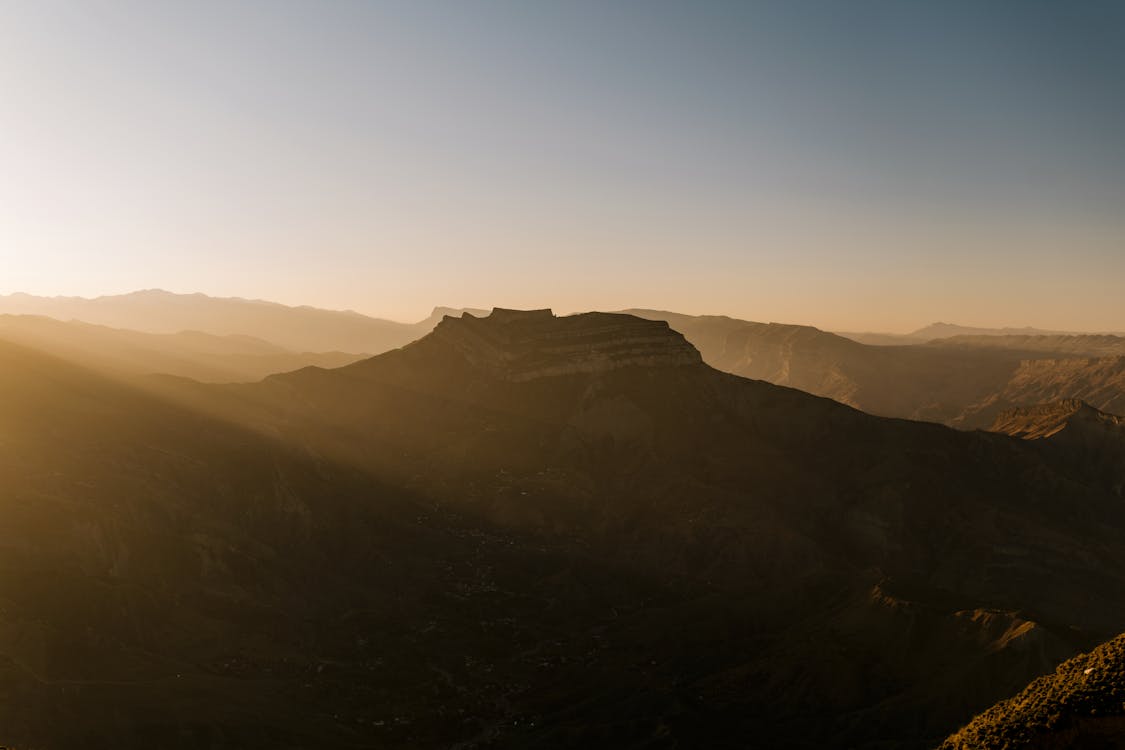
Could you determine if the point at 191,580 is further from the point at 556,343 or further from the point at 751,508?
the point at 556,343

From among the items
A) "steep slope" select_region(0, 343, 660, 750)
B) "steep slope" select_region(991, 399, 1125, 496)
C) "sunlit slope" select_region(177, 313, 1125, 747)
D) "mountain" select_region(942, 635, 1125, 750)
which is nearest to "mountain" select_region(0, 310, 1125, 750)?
"steep slope" select_region(0, 343, 660, 750)

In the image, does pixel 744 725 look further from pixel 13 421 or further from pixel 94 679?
pixel 13 421

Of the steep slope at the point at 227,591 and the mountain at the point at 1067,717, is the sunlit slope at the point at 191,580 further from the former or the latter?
the mountain at the point at 1067,717

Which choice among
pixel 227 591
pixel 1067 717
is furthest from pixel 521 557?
pixel 1067 717

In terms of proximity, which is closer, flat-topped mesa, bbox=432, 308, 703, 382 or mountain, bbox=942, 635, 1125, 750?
mountain, bbox=942, 635, 1125, 750

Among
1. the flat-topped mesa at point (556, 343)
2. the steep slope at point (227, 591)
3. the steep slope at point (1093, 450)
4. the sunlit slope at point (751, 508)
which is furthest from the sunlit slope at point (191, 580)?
the steep slope at point (1093, 450)

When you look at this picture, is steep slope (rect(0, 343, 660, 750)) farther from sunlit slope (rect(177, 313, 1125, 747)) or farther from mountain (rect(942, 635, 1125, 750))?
mountain (rect(942, 635, 1125, 750))
